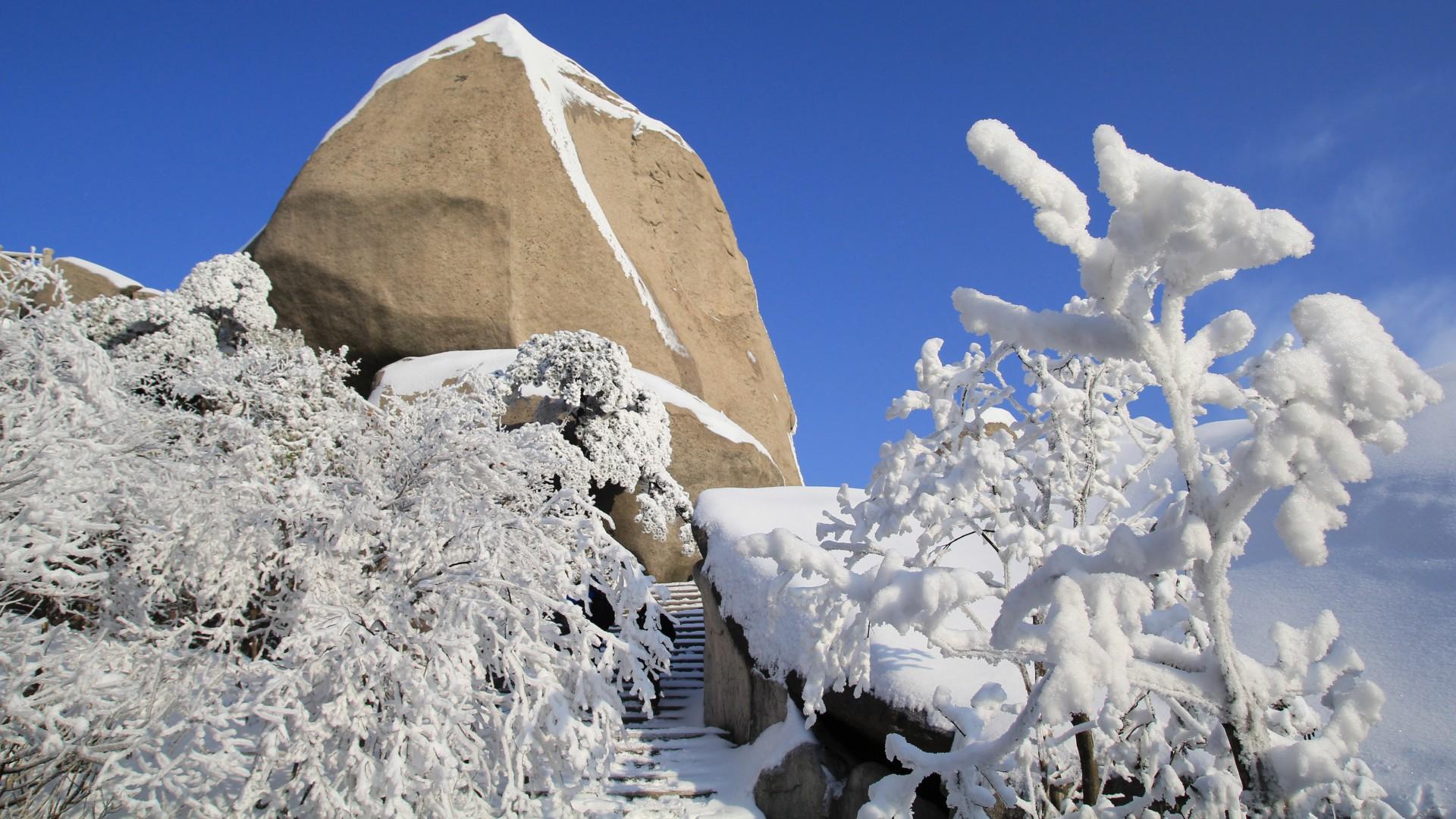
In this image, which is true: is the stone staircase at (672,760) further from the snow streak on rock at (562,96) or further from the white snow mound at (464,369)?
the snow streak on rock at (562,96)

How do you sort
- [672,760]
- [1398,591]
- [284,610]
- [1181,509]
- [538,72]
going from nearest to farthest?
[1181,509] → [1398,591] → [284,610] → [672,760] → [538,72]

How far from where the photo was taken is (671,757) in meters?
7.26

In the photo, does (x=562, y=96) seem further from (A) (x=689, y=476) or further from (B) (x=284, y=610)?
(B) (x=284, y=610)

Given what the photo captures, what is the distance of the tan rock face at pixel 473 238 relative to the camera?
17.7 m

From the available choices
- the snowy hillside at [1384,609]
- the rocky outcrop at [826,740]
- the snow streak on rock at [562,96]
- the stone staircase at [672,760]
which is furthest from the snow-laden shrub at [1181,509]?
the snow streak on rock at [562,96]

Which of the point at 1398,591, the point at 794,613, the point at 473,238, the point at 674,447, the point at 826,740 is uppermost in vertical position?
the point at 473,238

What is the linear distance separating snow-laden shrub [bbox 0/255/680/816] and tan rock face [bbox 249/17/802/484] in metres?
9.24

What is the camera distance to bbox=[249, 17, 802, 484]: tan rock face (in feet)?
58.2

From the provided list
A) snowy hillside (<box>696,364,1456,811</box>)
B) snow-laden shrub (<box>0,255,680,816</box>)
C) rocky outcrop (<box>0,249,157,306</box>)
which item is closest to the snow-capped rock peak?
rocky outcrop (<box>0,249,157,306</box>)

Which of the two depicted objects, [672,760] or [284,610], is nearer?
[284,610]

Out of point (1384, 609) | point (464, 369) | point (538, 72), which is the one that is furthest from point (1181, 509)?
point (538, 72)

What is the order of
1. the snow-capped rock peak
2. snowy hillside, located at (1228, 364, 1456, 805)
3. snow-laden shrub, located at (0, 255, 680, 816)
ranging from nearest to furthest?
1. snowy hillside, located at (1228, 364, 1456, 805)
2. snow-laden shrub, located at (0, 255, 680, 816)
3. the snow-capped rock peak

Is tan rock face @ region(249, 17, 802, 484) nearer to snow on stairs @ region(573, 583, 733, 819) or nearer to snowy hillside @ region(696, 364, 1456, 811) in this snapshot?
snow on stairs @ region(573, 583, 733, 819)

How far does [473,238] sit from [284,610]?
47.2ft
